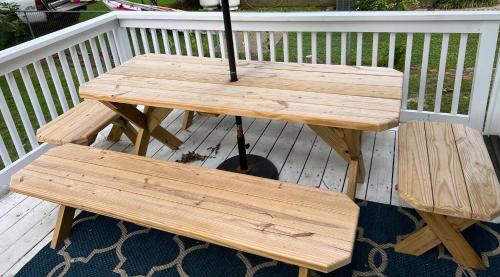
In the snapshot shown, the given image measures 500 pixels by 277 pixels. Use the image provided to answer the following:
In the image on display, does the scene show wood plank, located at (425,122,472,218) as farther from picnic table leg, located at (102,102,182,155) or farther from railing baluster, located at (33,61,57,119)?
railing baluster, located at (33,61,57,119)

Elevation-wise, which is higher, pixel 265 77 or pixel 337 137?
pixel 265 77

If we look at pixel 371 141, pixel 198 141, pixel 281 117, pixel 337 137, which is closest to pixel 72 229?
pixel 198 141

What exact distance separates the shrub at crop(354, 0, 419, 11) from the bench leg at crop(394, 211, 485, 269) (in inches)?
216

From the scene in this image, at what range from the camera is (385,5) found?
21.9 feet

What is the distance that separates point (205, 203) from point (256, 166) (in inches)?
39.4

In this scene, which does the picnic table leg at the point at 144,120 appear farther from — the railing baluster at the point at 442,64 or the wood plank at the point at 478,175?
the railing baluster at the point at 442,64

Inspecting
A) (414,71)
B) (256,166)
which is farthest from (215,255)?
(414,71)

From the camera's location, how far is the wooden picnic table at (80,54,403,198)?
177 cm

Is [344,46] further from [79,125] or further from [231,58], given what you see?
[79,125]

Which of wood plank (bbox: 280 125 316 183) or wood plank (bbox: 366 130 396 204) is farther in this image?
wood plank (bbox: 280 125 316 183)

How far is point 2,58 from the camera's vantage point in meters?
2.43

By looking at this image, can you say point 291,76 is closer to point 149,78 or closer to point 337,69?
point 337,69

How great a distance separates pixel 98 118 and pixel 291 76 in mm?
1325

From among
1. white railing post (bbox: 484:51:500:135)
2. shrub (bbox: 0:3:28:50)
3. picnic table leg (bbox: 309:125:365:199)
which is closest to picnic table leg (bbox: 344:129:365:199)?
picnic table leg (bbox: 309:125:365:199)
